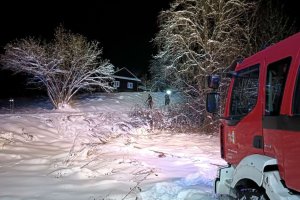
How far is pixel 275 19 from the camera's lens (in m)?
26.7

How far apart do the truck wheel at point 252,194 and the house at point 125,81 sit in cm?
7305

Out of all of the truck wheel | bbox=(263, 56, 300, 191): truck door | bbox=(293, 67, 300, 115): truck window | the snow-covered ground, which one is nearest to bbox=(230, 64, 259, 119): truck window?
bbox=(263, 56, 300, 191): truck door

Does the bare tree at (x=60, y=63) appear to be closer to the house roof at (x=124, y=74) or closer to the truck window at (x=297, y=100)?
the house roof at (x=124, y=74)

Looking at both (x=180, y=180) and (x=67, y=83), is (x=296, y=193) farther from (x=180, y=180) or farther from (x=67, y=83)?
(x=67, y=83)

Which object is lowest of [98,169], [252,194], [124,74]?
[98,169]

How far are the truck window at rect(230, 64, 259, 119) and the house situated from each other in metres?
72.2

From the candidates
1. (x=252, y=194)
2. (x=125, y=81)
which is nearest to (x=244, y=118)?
(x=252, y=194)

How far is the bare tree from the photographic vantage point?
131 ft

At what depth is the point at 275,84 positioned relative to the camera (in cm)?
443

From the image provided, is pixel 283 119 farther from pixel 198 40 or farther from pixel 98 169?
pixel 198 40

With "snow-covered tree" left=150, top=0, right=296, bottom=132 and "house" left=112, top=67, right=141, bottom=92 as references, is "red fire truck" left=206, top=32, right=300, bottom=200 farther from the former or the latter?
"house" left=112, top=67, right=141, bottom=92

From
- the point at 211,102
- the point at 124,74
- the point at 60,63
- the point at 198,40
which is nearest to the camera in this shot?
the point at 211,102

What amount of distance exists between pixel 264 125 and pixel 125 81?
75276 mm

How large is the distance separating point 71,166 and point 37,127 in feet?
40.1
